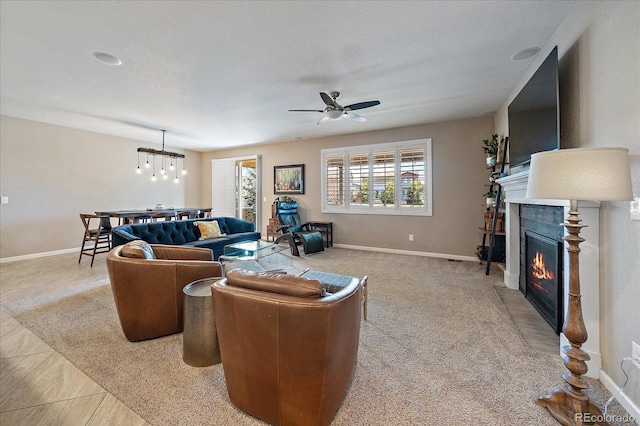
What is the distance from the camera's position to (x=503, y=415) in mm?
1438

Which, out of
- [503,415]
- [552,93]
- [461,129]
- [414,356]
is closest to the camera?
[503,415]

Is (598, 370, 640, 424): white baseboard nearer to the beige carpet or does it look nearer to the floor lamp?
the beige carpet

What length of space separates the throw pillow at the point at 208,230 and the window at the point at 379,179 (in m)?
2.60

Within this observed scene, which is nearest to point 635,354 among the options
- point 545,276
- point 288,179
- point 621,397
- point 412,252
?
point 621,397

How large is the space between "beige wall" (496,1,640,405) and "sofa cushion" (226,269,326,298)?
1746 millimetres

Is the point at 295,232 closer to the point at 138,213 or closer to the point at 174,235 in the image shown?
the point at 174,235

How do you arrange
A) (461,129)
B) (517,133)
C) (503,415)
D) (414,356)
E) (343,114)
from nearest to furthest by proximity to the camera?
(503,415)
(414,356)
(517,133)
(343,114)
(461,129)

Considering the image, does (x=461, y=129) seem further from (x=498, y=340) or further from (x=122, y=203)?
(x=122, y=203)

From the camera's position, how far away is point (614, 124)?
1599 mm

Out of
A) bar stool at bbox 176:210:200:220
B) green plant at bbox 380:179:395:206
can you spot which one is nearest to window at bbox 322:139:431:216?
green plant at bbox 380:179:395:206

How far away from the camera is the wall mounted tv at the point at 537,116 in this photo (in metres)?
2.14

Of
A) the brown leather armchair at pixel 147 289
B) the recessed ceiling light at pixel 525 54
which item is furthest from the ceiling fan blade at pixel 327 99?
the brown leather armchair at pixel 147 289

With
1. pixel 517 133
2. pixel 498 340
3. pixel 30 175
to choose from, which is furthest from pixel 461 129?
pixel 30 175

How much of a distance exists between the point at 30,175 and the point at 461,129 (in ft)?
27.1
